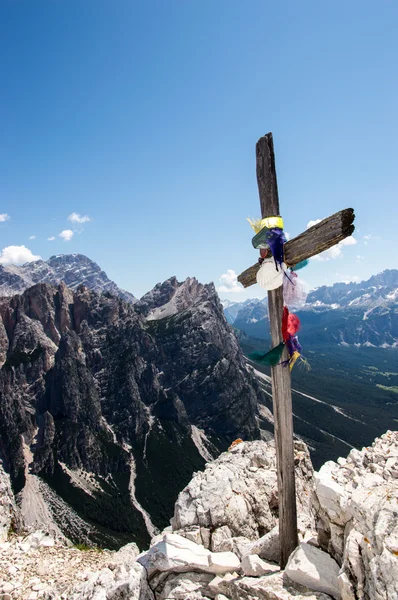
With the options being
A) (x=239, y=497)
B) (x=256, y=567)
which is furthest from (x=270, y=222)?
(x=239, y=497)

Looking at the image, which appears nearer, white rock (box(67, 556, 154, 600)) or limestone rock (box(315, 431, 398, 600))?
limestone rock (box(315, 431, 398, 600))

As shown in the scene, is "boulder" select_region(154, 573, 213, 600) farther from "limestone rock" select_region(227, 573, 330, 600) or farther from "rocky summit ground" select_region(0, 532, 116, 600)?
"rocky summit ground" select_region(0, 532, 116, 600)

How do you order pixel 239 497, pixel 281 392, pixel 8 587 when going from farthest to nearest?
pixel 239 497, pixel 8 587, pixel 281 392

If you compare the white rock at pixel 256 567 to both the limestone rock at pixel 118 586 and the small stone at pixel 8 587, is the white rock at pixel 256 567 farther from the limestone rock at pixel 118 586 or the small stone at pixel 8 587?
the small stone at pixel 8 587

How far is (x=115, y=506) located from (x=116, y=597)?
173m

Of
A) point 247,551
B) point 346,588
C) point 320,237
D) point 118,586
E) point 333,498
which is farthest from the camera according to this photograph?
point 247,551

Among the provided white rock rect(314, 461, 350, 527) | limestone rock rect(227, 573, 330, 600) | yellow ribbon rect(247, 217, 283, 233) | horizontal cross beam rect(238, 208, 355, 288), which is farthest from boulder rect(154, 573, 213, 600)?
yellow ribbon rect(247, 217, 283, 233)

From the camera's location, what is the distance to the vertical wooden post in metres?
8.09

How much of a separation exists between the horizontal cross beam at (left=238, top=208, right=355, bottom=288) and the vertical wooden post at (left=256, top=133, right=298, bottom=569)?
37.1 inches

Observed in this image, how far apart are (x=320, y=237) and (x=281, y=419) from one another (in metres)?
4.55

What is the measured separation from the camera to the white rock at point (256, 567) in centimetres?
794

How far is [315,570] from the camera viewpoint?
669 cm

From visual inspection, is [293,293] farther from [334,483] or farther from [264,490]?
[264,490]

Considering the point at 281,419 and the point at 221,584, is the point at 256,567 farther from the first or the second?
the point at 281,419
